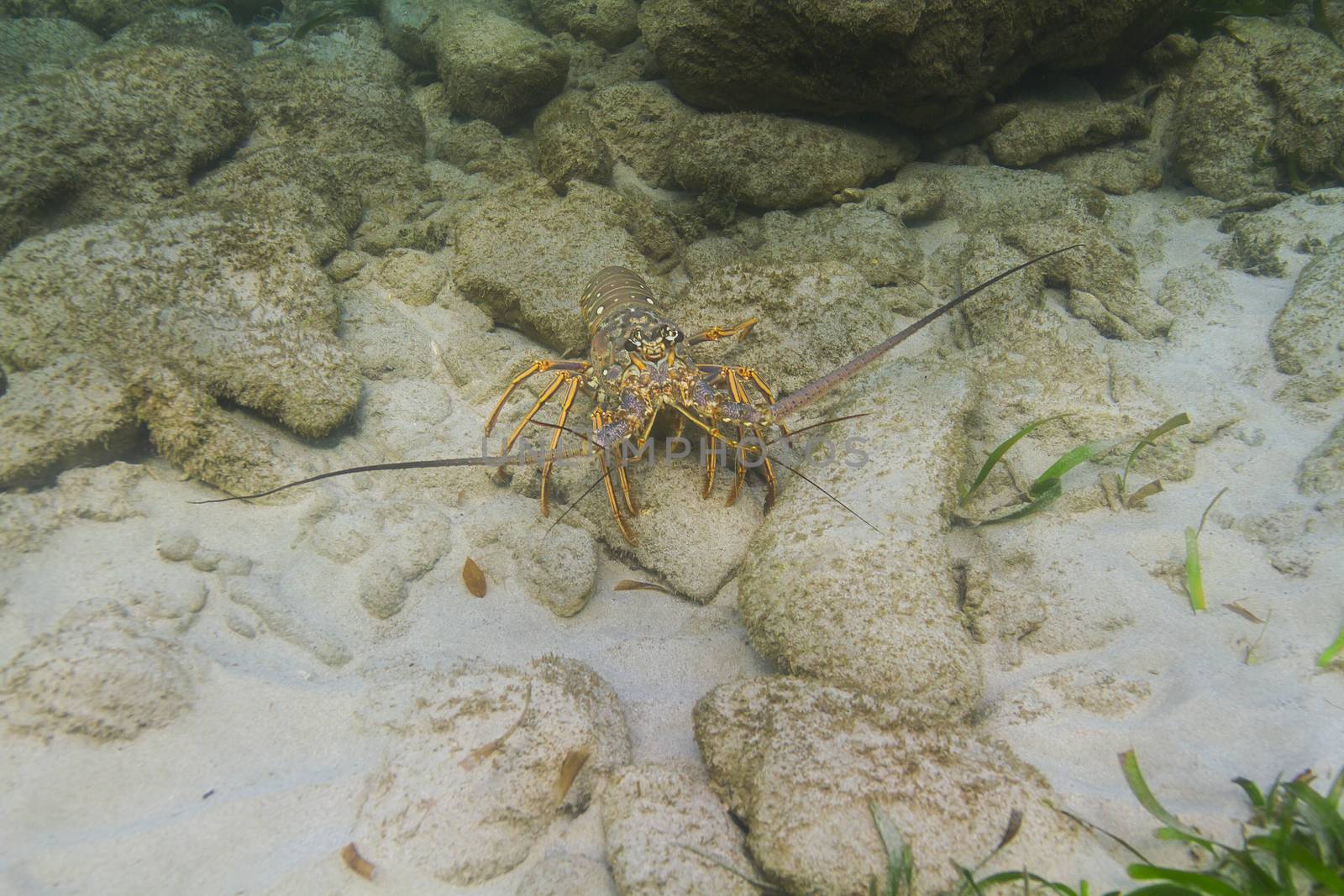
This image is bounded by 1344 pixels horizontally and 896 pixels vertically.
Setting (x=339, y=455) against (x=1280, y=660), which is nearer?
(x=1280, y=660)

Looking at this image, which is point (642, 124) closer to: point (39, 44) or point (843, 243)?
point (843, 243)

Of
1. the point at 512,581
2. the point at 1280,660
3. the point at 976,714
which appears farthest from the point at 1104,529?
the point at 512,581

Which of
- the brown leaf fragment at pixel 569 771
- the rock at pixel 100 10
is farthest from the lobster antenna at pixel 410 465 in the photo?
the rock at pixel 100 10

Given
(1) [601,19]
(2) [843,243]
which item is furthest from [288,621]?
(1) [601,19]

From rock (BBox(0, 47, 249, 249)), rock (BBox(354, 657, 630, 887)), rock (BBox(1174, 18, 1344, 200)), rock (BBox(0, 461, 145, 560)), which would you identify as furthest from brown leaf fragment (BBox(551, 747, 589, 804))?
rock (BBox(1174, 18, 1344, 200))

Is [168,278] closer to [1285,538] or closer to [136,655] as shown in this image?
[136,655]

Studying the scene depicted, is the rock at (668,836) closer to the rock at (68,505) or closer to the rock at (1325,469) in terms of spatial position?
the rock at (68,505)
